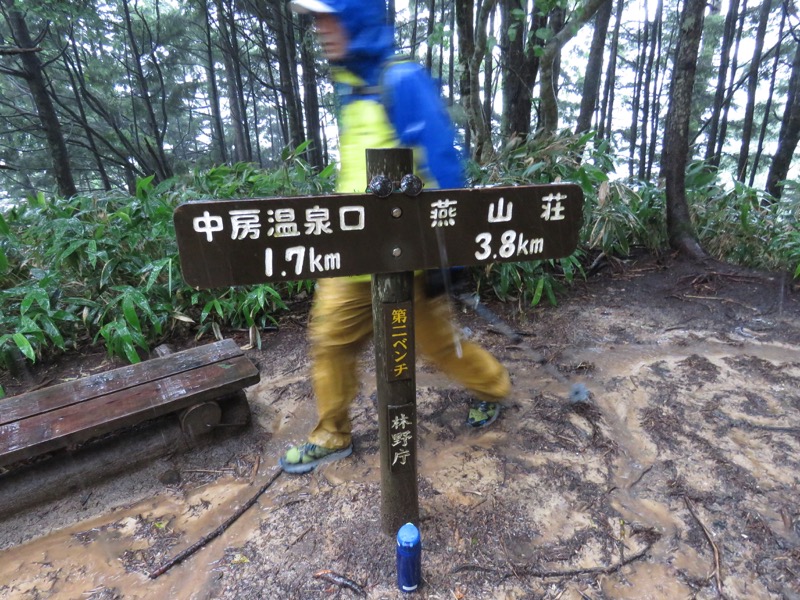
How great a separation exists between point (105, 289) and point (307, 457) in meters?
2.64

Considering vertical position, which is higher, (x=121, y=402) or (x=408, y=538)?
(x=121, y=402)

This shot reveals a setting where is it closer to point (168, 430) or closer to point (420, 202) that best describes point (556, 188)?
point (420, 202)

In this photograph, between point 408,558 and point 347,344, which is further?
point 347,344

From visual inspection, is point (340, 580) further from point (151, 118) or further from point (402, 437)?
point (151, 118)

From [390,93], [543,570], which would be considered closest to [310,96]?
[390,93]

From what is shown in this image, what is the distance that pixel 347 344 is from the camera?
2.01m

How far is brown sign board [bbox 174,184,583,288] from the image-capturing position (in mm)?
1209

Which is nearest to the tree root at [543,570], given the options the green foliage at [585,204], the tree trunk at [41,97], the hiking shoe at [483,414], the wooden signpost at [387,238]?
the wooden signpost at [387,238]

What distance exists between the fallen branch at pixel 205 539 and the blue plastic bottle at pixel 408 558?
2.61 ft

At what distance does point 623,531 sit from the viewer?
1.74 meters

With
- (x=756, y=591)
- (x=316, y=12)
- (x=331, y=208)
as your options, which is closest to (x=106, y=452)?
(x=331, y=208)

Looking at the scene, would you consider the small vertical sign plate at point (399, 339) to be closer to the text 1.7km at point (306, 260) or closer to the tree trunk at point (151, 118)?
the text 1.7km at point (306, 260)

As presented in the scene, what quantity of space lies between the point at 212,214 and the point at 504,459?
1.75 meters

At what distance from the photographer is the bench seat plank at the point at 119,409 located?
1.91 meters
